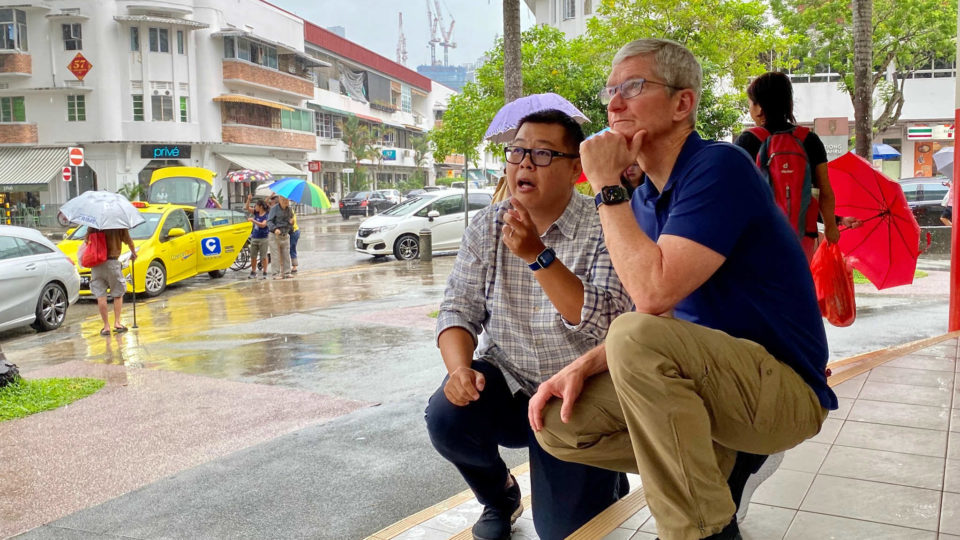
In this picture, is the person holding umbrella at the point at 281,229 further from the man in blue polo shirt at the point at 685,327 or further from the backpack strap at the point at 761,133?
the man in blue polo shirt at the point at 685,327

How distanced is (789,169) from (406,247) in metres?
15.2

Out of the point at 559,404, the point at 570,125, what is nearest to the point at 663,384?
the point at 559,404

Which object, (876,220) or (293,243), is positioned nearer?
(876,220)

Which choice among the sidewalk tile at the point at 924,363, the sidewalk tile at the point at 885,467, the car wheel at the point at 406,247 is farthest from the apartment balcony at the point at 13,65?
the sidewalk tile at the point at 885,467

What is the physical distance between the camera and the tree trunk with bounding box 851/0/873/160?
36.9 feet

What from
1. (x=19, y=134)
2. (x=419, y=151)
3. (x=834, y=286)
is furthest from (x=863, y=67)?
(x=419, y=151)

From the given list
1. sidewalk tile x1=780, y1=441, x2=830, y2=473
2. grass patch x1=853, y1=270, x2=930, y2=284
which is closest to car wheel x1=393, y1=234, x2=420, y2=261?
grass patch x1=853, y1=270, x2=930, y2=284

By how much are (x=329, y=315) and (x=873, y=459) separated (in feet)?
28.4

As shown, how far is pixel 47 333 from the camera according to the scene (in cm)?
1141

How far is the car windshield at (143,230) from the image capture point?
14977 millimetres

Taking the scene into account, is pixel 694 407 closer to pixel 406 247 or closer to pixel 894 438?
pixel 894 438

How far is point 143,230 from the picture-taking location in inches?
595

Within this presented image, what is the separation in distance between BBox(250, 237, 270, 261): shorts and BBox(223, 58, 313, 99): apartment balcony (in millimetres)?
29602

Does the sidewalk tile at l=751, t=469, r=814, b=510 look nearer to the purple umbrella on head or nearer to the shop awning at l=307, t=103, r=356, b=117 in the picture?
the purple umbrella on head
